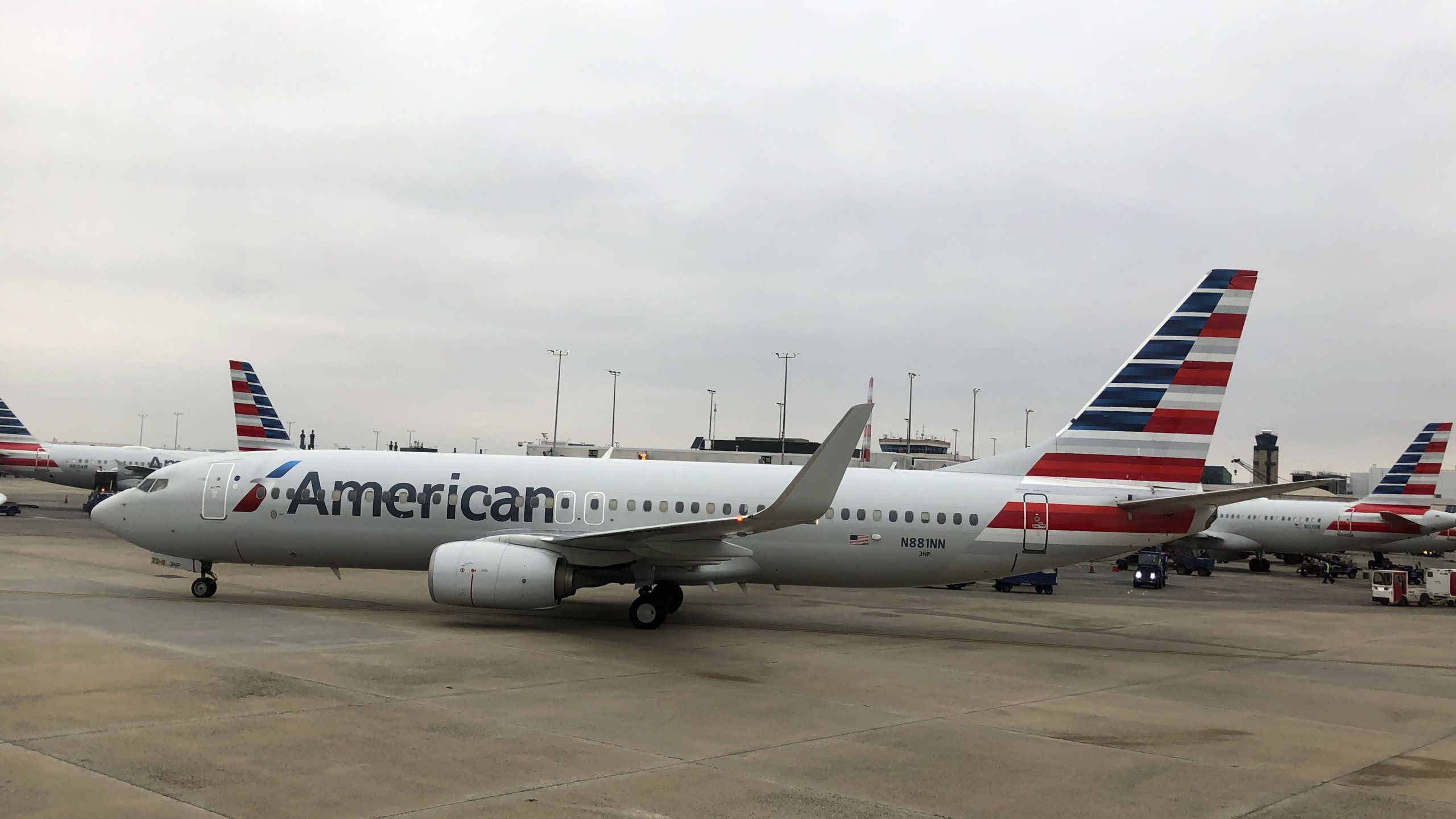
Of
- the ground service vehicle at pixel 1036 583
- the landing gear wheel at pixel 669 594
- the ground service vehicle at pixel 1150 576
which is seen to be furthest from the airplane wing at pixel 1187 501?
the ground service vehicle at pixel 1150 576

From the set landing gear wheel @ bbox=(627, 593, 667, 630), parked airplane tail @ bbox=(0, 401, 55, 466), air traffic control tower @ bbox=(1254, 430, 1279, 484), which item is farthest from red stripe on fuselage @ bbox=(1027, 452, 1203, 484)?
air traffic control tower @ bbox=(1254, 430, 1279, 484)

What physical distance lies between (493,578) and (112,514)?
986 cm

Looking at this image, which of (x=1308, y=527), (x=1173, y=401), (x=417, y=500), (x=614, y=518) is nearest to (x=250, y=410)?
(x=417, y=500)

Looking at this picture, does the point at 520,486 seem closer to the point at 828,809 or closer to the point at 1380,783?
the point at 828,809

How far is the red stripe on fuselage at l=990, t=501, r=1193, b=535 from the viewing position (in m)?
20.5

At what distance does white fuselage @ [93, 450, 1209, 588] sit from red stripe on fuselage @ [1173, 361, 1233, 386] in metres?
2.64

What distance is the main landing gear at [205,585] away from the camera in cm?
2142

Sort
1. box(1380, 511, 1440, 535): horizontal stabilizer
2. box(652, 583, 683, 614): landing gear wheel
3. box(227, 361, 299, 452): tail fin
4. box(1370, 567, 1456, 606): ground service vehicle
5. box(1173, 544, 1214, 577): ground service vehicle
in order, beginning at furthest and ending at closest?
box(1173, 544, 1214, 577): ground service vehicle → box(1380, 511, 1440, 535): horizontal stabilizer → box(227, 361, 299, 452): tail fin → box(1370, 567, 1456, 606): ground service vehicle → box(652, 583, 683, 614): landing gear wheel

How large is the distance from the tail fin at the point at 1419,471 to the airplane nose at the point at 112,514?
177ft

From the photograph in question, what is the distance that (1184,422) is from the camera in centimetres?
2127

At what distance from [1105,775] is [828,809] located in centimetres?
359

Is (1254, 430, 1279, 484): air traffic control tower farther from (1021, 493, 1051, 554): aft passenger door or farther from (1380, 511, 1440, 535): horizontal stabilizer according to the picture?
(1021, 493, 1051, 554): aft passenger door

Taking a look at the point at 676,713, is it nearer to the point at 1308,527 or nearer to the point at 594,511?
the point at 594,511

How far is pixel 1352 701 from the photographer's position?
51.5 ft
